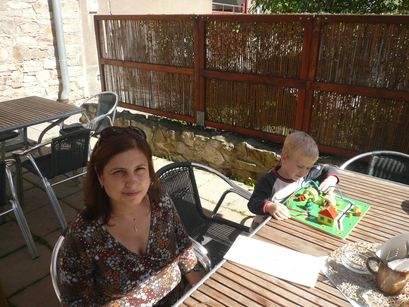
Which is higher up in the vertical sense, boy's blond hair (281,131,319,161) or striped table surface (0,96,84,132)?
boy's blond hair (281,131,319,161)

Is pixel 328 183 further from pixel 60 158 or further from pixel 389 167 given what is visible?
pixel 60 158

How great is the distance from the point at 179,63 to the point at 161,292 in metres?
3.40

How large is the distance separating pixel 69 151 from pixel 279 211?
2.14m

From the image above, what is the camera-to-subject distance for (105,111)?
4.61 meters

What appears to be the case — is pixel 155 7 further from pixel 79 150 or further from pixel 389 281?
pixel 389 281

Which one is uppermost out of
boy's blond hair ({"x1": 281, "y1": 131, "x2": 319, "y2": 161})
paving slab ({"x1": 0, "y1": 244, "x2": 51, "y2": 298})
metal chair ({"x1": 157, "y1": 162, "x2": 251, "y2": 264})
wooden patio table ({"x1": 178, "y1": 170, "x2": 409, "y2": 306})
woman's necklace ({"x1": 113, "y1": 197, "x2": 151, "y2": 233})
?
boy's blond hair ({"x1": 281, "y1": 131, "x2": 319, "y2": 161})

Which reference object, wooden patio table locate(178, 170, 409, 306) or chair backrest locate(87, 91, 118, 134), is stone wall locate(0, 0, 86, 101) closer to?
chair backrest locate(87, 91, 118, 134)

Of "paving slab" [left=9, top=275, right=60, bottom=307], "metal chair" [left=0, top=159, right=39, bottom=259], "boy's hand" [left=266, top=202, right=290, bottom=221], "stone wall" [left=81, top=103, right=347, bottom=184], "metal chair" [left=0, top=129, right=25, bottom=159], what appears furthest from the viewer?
"metal chair" [left=0, top=129, right=25, bottom=159]

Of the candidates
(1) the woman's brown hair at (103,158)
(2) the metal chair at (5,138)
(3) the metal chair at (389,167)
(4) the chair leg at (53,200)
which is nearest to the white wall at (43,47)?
(2) the metal chair at (5,138)

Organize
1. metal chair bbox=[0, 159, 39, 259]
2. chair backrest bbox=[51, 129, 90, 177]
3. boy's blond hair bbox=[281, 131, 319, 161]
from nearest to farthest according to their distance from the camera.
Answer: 1. boy's blond hair bbox=[281, 131, 319, 161]
2. metal chair bbox=[0, 159, 39, 259]
3. chair backrest bbox=[51, 129, 90, 177]

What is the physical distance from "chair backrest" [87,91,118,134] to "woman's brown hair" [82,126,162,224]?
9.43 feet

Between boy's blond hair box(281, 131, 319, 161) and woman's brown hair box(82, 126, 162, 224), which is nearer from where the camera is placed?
woman's brown hair box(82, 126, 162, 224)

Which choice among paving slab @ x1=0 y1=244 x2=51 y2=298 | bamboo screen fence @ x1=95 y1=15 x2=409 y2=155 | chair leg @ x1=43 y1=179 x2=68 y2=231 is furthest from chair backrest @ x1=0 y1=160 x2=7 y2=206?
bamboo screen fence @ x1=95 y1=15 x2=409 y2=155

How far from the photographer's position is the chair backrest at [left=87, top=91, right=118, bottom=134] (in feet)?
13.8
